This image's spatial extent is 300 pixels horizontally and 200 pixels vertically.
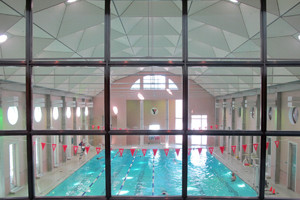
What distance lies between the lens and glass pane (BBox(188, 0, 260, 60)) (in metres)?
3.27

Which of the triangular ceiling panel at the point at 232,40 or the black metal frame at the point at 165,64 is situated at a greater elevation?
the triangular ceiling panel at the point at 232,40

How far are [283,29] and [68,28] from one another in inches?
167

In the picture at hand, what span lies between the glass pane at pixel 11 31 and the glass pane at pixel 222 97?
302 centimetres

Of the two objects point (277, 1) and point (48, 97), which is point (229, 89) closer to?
point (277, 1)

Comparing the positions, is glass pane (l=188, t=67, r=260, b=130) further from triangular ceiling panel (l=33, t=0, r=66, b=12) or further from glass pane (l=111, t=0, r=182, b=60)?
triangular ceiling panel (l=33, t=0, r=66, b=12)

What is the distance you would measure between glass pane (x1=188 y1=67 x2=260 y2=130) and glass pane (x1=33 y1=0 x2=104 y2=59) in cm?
190

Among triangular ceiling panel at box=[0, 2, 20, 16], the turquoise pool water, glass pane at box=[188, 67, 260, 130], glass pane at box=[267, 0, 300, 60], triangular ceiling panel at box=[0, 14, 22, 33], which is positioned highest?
triangular ceiling panel at box=[0, 2, 20, 16]

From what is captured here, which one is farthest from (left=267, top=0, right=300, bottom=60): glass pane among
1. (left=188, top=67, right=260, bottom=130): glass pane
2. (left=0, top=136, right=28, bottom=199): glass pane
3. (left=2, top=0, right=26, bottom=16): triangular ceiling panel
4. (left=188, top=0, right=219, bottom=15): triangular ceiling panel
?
(left=0, top=136, right=28, bottom=199): glass pane

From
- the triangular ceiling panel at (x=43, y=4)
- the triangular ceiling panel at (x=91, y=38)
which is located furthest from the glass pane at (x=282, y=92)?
the triangular ceiling panel at (x=43, y=4)

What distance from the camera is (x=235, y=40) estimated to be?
504cm

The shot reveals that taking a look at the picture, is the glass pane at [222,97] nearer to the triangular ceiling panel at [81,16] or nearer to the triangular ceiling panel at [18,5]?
the triangular ceiling panel at [81,16]

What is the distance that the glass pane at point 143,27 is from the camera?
143 inches

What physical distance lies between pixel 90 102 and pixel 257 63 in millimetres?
3108

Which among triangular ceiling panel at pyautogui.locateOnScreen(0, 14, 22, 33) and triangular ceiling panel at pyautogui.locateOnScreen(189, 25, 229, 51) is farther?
triangular ceiling panel at pyautogui.locateOnScreen(189, 25, 229, 51)
